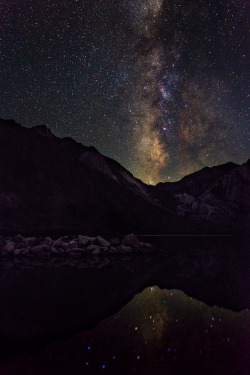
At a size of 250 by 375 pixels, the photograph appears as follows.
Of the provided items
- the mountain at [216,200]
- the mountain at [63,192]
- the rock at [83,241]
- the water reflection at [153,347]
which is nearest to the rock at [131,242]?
the rock at [83,241]

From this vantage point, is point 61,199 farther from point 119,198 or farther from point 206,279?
point 206,279

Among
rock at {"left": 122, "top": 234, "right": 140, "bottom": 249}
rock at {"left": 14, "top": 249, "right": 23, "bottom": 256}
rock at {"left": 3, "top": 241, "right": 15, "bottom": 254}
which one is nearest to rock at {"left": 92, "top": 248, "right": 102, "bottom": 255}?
rock at {"left": 122, "top": 234, "right": 140, "bottom": 249}

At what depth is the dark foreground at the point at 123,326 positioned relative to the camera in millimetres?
4035

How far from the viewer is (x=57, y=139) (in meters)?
76.8

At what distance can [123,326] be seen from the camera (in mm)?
5629

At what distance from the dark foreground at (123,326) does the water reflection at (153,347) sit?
0.02m

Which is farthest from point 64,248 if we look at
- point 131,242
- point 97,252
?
point 131,242

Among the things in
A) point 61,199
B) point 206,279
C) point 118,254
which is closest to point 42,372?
point 206,279

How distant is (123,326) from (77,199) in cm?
6105

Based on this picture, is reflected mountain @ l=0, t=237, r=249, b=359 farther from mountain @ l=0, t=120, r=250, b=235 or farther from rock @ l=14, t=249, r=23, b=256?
mountain @ l=0, t=120, r=250, b=235

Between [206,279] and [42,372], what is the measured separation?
868cm

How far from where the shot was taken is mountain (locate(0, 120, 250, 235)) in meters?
53.4

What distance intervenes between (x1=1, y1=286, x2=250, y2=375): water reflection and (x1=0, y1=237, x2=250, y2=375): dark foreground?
0.02 meters

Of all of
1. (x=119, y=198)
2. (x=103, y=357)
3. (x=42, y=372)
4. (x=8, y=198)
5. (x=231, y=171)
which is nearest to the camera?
(x=42, y=372)
